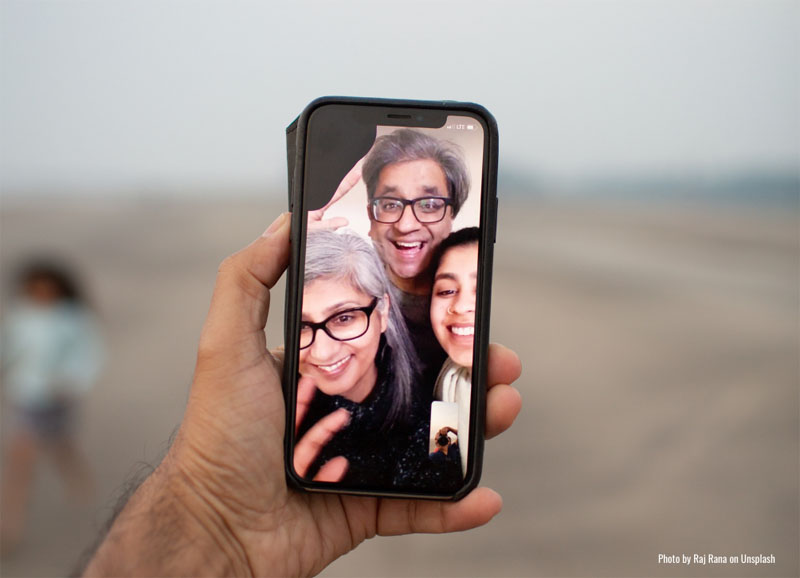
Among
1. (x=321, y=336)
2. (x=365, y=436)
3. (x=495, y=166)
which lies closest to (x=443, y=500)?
(x=365, y=436)

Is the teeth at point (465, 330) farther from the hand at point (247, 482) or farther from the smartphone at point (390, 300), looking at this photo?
the hand at point (247, 482)

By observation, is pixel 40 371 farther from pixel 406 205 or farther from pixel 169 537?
pixel 406 205

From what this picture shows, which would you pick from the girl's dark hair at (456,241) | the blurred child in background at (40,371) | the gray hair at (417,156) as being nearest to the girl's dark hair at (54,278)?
the blurred child in background at (40,371)

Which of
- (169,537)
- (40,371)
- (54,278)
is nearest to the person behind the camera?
(169,537)

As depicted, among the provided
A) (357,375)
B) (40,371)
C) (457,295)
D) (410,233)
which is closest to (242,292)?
(357,375)

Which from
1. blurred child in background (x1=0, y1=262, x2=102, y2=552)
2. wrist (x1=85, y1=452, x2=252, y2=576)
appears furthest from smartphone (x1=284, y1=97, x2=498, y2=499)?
blurred child in background (x1=0, y1=262, x2=102, y2=552)

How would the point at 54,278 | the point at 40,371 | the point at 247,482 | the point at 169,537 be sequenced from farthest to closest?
the point at 54,278
the point at 40,371
the point at 247,482
the point at 169,537

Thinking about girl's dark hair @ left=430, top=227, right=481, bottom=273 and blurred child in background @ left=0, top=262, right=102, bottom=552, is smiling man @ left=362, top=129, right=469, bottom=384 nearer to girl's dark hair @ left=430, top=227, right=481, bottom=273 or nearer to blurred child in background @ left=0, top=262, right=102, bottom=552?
girl's dark hair @ left=430, top=227, right=481, bottom=273

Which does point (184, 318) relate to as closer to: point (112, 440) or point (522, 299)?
point (112, 440)
